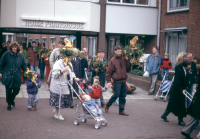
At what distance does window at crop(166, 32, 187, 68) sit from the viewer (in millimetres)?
14938

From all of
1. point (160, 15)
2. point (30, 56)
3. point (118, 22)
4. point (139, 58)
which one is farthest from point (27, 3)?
point (160, 15)

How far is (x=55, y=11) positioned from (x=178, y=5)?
675 cm

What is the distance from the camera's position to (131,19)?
51.8 feet

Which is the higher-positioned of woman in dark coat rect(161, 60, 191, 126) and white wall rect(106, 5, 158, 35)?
white wall rect(106, 5, 158, 35)

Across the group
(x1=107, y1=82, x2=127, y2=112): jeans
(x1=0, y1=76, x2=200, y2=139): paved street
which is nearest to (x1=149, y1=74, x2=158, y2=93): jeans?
(x1=0, y1=76, x2=200, y2=139): paved street

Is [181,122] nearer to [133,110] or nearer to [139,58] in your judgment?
[133,110]

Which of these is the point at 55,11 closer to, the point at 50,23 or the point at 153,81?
the point at 50,23

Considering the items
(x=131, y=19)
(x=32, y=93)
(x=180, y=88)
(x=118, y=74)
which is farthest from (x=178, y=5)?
(x=32, y=93)

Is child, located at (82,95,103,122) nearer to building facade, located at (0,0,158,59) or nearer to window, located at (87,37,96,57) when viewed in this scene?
building facade, located at (0,0,158,59)

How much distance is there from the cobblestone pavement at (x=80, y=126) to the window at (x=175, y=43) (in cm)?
701

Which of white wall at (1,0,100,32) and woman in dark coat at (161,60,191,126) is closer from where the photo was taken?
woman in dark coat at (161,60,191,126)

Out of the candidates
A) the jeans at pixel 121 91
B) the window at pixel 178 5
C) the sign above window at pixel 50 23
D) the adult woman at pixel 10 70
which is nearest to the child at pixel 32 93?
the adult woman at pixel 10 70

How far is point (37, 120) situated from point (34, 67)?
318 inches

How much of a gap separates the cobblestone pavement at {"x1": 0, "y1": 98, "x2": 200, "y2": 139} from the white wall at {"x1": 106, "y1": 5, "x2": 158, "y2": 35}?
7504 mm
